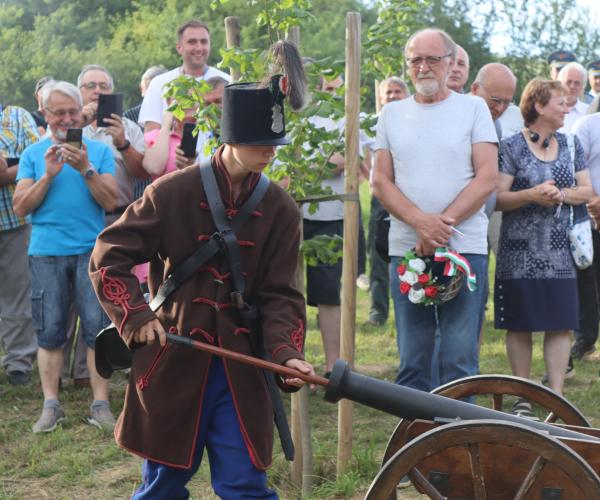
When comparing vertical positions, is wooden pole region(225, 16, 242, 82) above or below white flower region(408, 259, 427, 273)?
above

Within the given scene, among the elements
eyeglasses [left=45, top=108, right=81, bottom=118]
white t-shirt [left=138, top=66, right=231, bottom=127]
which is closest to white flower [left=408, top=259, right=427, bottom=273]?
eyeglasses [left=45, top=108, right=81, bottom=118]

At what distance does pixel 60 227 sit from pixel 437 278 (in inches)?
98.3

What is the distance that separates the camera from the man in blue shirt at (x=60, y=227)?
6836 mm

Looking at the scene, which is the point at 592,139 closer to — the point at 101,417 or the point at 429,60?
the point at 429,60

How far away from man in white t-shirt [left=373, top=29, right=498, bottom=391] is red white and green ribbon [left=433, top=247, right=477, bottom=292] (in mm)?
45

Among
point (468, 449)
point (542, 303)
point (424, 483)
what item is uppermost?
point (468, 449)

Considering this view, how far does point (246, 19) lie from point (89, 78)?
22646 millimetres

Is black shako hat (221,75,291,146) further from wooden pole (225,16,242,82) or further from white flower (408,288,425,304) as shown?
white flower (408,288,425,304)

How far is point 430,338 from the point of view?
6.10 meters

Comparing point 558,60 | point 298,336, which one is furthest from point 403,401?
point 558,60

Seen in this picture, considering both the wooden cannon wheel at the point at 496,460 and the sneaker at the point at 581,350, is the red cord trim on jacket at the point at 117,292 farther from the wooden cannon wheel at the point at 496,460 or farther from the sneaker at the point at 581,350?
the sneaker at the point at 581,350

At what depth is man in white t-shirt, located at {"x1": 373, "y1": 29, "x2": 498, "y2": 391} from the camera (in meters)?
5.96

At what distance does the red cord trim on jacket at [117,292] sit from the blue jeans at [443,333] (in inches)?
90.0

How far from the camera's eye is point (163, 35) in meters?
28.5
